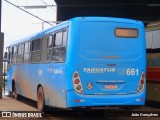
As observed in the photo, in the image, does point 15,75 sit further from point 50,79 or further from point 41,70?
point 50,79

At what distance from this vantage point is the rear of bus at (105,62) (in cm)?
1215

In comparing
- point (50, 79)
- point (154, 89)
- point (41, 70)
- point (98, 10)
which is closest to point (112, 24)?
point (50, 79)

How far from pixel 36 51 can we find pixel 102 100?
486cm

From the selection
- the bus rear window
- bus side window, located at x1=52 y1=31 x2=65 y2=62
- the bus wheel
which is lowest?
the bus wheel

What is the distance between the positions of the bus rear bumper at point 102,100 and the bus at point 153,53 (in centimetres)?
397

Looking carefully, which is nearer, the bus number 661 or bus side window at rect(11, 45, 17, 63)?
the bus number 661

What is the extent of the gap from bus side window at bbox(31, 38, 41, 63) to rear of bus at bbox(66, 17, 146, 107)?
379 cm

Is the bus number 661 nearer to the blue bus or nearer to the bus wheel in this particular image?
the blue bus

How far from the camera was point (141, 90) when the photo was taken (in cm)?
1284

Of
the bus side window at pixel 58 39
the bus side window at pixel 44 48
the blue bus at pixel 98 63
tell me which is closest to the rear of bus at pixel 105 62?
the blue bus at pixel 98 63

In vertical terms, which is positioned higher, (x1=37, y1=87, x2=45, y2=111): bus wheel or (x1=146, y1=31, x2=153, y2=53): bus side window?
(x1=146, y1=31, x2=153, y2=53): bus side window

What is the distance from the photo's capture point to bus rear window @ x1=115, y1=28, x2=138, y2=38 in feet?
41.9

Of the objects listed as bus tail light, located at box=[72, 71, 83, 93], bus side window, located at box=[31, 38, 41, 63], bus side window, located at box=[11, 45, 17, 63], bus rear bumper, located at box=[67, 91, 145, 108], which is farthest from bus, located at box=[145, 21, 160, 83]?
bus side window, located at box=[11, 45, 17, 63]

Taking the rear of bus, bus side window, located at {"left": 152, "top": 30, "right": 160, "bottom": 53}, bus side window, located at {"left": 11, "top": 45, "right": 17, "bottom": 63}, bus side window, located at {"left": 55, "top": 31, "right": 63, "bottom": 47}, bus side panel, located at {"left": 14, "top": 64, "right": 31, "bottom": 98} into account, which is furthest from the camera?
bus side window, located at {"left": 11, "top": 45, "right": 17, "bottom": 63}
